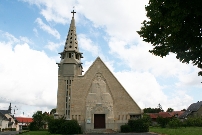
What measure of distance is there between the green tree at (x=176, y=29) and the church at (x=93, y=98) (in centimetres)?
2253

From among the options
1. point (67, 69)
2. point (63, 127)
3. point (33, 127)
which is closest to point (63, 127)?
point (63, 127)

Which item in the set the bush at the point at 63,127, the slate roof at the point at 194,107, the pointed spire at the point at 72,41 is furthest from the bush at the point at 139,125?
the slate roof at the point at 194,107

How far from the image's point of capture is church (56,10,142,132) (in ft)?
108

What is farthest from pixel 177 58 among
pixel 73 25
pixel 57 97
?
pixel 73 25

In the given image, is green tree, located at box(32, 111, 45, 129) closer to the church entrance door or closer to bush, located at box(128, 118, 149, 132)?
the church entrance door

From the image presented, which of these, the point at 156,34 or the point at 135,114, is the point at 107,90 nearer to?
the point at 135,114

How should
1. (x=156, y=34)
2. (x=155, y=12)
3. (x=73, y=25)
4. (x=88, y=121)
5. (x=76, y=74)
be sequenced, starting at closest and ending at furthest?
(x=155, y=12), (x=156, y=34), (x=88, y=121), (x=76, y=74), (x=73, y=25)

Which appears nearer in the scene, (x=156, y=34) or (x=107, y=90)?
(x=156, y=34)

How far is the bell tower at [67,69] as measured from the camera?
33.6 m

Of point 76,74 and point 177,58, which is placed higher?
point 76,74

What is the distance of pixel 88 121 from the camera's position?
3231cm

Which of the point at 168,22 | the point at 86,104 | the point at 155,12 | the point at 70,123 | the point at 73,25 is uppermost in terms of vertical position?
the point at 73,25

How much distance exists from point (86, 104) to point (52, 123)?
5839 millimetres

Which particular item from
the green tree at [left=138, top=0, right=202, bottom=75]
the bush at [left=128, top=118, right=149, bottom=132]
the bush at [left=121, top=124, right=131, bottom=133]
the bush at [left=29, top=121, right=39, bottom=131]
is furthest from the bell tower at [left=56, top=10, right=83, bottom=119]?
the green tree at [left=138, top=0, right=202, bottom=75]
